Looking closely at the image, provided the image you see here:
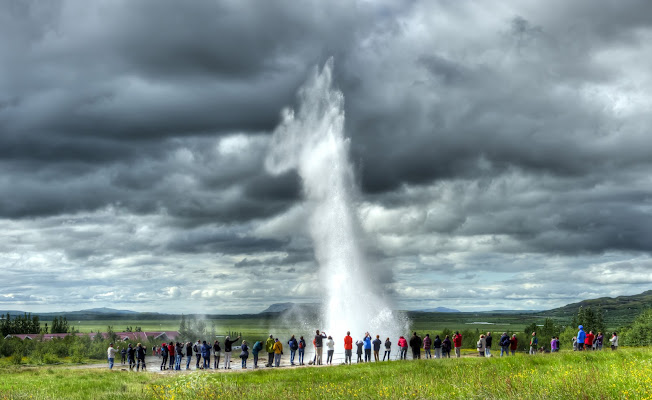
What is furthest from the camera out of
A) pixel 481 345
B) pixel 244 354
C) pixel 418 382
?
pixel 481 345

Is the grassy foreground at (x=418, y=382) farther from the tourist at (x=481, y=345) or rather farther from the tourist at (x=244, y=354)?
the tourist at (x=481, y=345)

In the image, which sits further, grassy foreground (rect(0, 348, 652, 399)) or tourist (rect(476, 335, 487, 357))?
tourist (rect(476, 335, 487, 357))

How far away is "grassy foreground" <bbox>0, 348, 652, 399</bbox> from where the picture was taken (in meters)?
19.3

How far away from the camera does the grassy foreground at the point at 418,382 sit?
1934cm

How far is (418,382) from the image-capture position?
2395 cm

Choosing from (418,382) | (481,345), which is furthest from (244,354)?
(418,382)

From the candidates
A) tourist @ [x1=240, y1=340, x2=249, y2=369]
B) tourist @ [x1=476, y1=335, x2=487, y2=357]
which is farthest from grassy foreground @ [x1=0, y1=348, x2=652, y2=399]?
tourist @ [x1=476, y1=335, x2=487, y2=357]

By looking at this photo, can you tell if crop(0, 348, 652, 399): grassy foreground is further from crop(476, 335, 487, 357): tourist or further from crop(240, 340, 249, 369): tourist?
crop(476, 335, 487, 357): tourist

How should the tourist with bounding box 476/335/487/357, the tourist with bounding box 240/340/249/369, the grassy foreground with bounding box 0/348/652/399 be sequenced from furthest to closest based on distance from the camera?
the tourist with bounding box 476/335/487/357, the tourist with bounding box 240/340/249/369, the grassy foreground with bounding box 0/348/652/399

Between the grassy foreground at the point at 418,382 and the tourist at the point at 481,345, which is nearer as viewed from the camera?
the grassy foreground at the point at 418,382

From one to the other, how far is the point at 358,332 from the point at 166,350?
1731 centimetres

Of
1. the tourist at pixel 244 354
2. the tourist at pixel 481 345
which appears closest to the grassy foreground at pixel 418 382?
the tourist at pixel 244 354

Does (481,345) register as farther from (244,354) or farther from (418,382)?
(418,382)

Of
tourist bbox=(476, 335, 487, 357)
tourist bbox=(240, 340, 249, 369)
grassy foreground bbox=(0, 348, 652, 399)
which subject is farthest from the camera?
tourist bbox=(476, 335, 487, 357)
